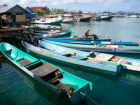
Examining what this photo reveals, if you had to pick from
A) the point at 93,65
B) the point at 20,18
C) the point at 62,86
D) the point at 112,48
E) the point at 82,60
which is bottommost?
the point at 62,86

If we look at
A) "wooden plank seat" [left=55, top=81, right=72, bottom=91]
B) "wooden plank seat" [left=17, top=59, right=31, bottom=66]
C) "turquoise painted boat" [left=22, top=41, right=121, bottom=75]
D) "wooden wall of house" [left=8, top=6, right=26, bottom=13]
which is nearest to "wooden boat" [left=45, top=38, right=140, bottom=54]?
"turquoise painted boat" [left=22, top=41, right=121, bottom=75]

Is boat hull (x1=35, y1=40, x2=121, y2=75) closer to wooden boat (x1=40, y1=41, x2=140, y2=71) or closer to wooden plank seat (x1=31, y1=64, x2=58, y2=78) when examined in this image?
wooden boat (x1=40, y1=41, x2=140, y2=71)

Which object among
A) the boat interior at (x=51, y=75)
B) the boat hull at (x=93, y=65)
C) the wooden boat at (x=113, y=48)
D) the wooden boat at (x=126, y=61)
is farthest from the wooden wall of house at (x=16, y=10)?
the wooden boat at (x=126, y=61)

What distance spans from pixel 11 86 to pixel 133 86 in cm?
1023

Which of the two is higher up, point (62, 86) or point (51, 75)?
point (51, 75)

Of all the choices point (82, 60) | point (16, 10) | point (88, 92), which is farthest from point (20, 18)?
point (88, 92)

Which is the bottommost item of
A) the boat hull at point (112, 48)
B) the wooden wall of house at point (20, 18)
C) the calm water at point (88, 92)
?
the calm water at point (88, 92)

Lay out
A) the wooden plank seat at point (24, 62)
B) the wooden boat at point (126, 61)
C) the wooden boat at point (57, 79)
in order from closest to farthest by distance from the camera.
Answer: the wooden boat at point (57, 79)
the wooden boat at point (126, 61)
the wooden plank seat at point (24, 62)

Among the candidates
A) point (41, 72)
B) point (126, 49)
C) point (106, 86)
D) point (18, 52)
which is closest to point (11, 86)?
point (41, 72)

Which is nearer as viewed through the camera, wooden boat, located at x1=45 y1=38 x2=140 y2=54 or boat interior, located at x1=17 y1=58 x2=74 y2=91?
boat interior, located at x1=17 y1=58 x2=74 y2=91

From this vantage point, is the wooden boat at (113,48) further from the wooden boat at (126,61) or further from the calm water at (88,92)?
the calm water at (88,92)

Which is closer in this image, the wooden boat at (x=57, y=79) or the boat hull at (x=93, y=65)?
the wooden boat at (x=57, y=79)

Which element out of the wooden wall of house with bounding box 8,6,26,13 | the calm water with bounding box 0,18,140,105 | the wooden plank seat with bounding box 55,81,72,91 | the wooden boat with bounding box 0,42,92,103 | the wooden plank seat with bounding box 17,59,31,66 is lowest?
the calm water with bounding box 0,18,140,105

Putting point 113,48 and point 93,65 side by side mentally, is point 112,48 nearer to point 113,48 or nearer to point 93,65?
point 113,48
